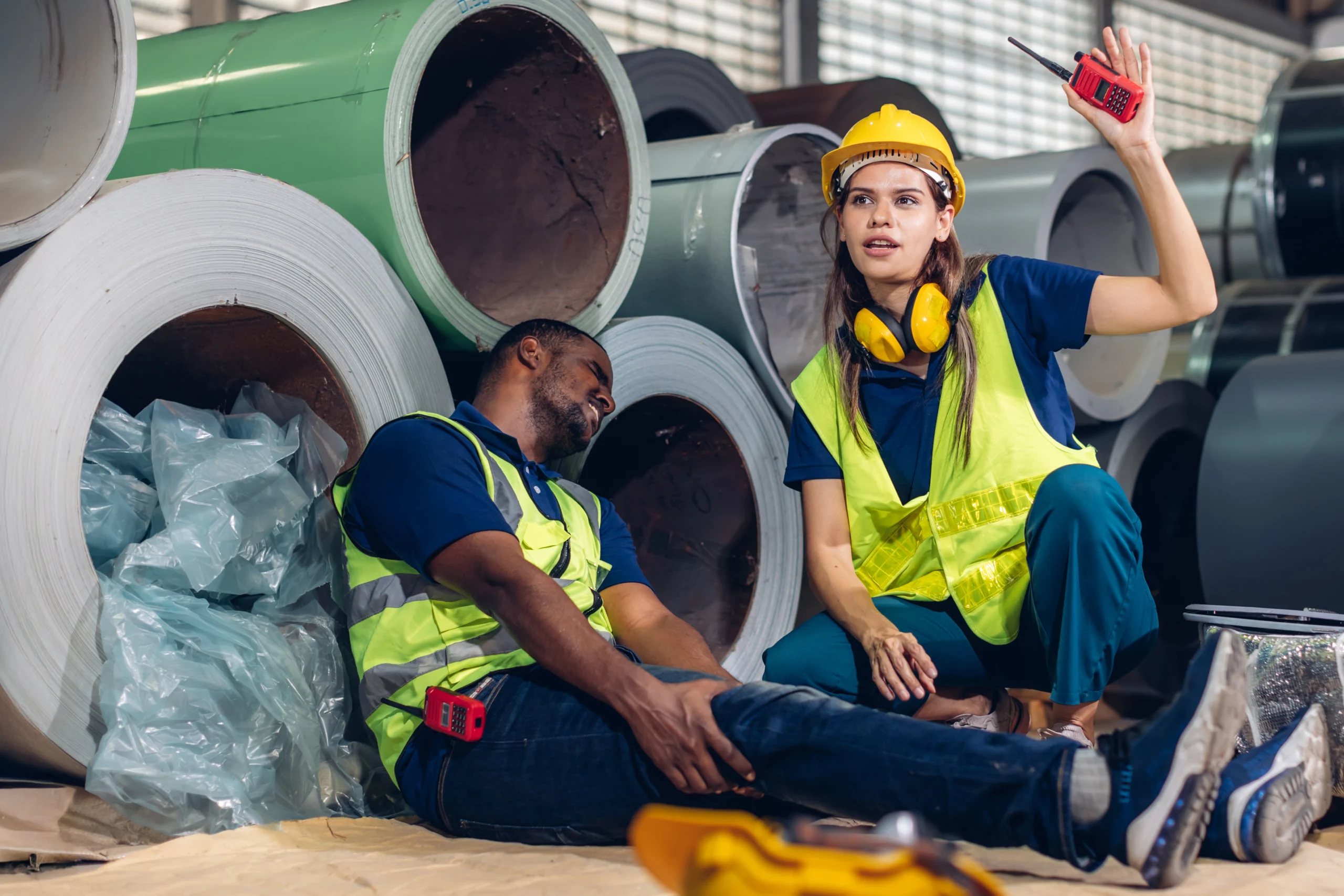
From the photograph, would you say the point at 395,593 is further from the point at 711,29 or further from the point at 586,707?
the point at 711,29

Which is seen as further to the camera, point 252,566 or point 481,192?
point 481,192

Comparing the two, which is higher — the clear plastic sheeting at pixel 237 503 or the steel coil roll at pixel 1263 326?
the steel coil roll at pixel 1263 326

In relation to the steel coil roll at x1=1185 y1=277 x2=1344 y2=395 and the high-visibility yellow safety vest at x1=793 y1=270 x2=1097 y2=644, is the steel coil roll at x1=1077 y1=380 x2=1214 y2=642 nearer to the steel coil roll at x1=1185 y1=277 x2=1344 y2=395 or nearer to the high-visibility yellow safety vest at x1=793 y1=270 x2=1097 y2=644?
the steel coil roll at x1=1185 y1=277 x2=1344 y2=395

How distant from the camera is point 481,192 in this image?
9.86 feet

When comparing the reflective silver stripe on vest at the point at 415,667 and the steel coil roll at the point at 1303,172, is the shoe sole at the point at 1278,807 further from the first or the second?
the steel coil roll at the point at 1303,172

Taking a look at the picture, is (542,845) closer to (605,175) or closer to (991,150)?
(605,175)

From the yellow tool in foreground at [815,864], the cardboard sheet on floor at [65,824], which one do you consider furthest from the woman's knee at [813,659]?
the yellow tool in foreground at [815,864]

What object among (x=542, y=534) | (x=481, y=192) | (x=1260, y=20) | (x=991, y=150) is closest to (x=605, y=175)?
(x=481, y=192)

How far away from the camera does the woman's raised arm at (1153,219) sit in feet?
6.84

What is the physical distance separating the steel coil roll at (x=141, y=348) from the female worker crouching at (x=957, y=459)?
0.83m

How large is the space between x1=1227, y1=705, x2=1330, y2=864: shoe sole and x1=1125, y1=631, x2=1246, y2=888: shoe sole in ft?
0.71

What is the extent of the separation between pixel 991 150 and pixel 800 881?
331 inches

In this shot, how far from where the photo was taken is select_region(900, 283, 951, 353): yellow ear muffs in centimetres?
230

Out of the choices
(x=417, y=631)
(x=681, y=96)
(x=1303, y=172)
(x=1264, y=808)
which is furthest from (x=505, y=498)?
(x=1303, y=172)
